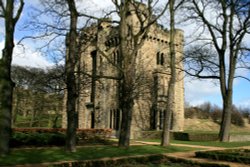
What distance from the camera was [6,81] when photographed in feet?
52.6

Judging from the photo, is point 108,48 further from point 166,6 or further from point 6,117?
point 6,117

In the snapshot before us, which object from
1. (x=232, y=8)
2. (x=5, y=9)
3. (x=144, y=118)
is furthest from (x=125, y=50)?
(x=144, y=118)

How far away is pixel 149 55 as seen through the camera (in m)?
40.4

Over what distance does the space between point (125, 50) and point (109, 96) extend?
21.9 metres

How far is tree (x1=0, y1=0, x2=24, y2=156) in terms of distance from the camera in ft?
51.9

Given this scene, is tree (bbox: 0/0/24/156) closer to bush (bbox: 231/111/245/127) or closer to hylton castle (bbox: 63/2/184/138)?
hylton castle (bbox: 63/2/184/138)

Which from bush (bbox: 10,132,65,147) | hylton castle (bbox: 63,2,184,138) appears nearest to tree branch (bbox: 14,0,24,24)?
bush (bbox: 10,132,65,147)

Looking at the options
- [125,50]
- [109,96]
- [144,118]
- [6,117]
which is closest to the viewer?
[6,117]

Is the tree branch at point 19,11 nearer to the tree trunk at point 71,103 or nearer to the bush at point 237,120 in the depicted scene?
the tree trunk at point 71,103

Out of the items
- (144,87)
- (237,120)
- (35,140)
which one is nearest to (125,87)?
(35,140)

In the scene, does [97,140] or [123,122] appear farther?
[97,140]

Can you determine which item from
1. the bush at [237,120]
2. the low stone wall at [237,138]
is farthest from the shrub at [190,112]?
the low stone wall at [237,138]

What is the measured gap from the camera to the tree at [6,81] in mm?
15820

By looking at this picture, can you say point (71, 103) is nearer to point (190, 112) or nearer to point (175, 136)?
point (175, 136)
